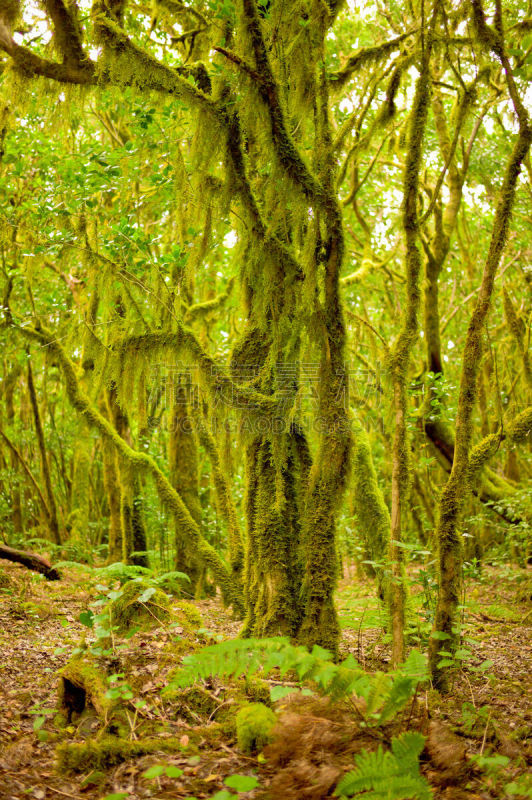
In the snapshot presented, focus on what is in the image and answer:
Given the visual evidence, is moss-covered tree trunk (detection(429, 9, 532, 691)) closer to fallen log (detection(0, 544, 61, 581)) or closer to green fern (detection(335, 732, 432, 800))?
green fern (detection(335, 732, 432, 800))

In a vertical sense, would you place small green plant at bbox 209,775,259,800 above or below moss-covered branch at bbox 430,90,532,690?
below

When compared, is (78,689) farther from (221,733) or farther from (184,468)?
(184,468)

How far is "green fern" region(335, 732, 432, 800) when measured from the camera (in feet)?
8.17

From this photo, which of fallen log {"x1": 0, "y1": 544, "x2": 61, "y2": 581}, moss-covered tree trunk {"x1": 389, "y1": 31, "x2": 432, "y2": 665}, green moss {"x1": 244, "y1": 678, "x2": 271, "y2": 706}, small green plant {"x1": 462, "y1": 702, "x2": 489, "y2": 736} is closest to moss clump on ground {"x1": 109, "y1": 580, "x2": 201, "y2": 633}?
green moss {"x1": 244, "y1": 678, "x2": 271, "y2": 706}

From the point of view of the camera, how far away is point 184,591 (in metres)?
8.91

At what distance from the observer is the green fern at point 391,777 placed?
2.49m

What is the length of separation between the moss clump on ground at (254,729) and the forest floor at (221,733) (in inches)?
2.6

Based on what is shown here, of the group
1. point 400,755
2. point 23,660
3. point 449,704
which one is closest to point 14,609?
point 23,660

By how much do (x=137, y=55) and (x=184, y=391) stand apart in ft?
15.7

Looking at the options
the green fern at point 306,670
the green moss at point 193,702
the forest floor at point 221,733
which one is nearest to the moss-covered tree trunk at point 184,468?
the forest floor at point 221,733

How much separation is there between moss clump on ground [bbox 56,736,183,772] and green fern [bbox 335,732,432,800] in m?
1.04

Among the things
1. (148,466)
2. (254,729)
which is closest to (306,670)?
(254,729)

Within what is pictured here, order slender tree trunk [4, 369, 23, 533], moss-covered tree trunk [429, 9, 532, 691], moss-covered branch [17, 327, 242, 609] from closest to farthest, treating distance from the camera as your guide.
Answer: moss-covered tree trunk [429, 9, 532, 691], moss-covered branch [17, 327, 242, 609], slender tree trunk [4, 369, 23, 533]

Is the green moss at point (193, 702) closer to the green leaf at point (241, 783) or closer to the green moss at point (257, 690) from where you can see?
the green moss at point (257, 690)
